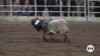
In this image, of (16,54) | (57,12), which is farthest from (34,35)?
(57,12)

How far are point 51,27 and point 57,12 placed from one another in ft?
29.3

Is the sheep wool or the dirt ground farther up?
the sheep wool

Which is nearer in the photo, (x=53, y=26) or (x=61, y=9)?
(x=53, y=26)

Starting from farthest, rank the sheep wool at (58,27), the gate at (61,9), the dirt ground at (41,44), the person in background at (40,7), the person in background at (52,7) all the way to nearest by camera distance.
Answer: the person in background at (40,7) < the person in background at (52,7) < the gate at (61,9) < the sheep wool at (58,27) < the dirt ground at (41,44)

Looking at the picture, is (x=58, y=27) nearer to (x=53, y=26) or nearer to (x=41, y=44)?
(x=53, y=26)

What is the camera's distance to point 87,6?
20766 millimetres

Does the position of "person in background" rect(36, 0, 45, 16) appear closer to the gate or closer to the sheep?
the gate

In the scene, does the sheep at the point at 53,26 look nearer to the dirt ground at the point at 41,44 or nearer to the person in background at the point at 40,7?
the dirt ground at the point at 41,44

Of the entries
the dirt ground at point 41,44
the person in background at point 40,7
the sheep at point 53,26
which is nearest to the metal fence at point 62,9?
the person in background at point 40,7

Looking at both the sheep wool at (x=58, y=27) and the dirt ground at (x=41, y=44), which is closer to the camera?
the dirt ground at (x=41, y=44)

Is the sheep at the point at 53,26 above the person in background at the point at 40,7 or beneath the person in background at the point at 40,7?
above

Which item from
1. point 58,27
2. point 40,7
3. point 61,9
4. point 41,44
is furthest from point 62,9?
point 41,44

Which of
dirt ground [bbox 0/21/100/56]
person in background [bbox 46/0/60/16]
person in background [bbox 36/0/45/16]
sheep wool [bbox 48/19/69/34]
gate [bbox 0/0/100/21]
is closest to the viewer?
dirt ground [bbox 0/21/100/56]

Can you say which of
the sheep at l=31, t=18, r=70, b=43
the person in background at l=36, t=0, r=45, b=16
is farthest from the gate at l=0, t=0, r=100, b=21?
the sheep at l=31, t=18, r=70, b=43
